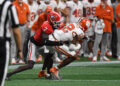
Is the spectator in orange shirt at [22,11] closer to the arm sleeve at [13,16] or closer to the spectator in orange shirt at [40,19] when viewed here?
the spectator in orange shirt at [40,19]

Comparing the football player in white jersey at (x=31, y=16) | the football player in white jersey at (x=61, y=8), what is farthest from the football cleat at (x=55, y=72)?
the football player in white jersey at (x=61, y=8)

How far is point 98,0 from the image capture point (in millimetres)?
15797

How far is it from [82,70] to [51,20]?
7.52 feet

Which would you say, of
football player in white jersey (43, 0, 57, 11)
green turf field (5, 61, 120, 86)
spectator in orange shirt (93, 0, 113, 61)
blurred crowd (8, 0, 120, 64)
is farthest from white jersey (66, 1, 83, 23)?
green turf field (5, 61, 120, 86)

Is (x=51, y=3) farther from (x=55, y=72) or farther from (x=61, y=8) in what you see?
(x=55, y=72)

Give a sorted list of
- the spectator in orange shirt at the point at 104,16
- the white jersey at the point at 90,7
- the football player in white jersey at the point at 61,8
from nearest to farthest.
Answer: the spectator in orange shirt at the point at 104,16 → the football player in white jersey at the point at 61,8 → the white jersey at the point at 90,7

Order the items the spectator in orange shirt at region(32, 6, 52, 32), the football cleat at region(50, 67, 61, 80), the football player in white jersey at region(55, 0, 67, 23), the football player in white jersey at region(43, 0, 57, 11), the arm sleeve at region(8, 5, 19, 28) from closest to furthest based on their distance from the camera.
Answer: the arm sleeve at region(8, 5, 19, 28)
the football cleat at region(50, 67, 61, 80)
the spectator in orange shirt at region(32, 6, 52, 32)
the football player in white jersey at region(43, 0, 57, 11)
the football player in white jersey at region(55, 0, 67, 23)

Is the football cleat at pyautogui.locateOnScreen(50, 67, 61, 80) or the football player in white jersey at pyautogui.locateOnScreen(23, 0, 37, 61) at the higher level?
the football player in white jersey at pyautogui.locateOnScreen(23, 0, 37, 61)

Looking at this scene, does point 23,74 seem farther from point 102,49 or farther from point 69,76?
point 102,49

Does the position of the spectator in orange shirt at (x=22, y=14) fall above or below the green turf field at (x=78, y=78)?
above

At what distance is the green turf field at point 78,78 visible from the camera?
8961 millimetres

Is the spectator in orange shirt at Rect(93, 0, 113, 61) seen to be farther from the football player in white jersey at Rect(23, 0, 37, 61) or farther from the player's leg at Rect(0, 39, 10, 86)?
the player's leg at Rect(0, 39, 10, 86)

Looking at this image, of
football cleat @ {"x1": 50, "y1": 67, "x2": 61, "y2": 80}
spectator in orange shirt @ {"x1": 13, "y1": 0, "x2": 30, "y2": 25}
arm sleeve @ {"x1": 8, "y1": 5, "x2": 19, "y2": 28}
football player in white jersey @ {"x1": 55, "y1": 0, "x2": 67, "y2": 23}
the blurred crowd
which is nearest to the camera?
arm sleeve @ {"x1": 8, "y1": 5, "x2": 19, "y2": 28}

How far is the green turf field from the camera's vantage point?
29.4ft
